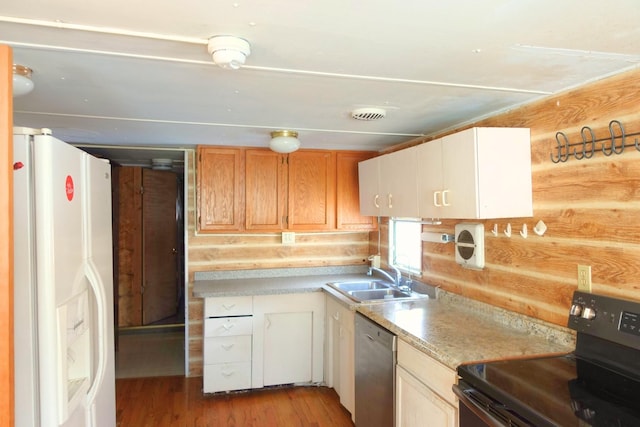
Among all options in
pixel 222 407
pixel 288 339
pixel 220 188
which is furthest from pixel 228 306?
pixel 220 188

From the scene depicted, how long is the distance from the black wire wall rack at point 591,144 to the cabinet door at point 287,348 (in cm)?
217

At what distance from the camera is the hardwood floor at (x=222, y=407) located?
9.16 feet

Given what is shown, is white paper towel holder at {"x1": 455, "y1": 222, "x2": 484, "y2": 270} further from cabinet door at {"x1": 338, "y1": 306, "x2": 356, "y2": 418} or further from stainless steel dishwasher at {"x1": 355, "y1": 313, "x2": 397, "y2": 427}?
cabinet door at {"x1": 338, "y1": 306, "x2": 356, "y2": 418}

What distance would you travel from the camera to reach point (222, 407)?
3.00m

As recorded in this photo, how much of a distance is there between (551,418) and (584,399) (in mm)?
212

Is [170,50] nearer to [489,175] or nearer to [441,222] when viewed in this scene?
[489,175]

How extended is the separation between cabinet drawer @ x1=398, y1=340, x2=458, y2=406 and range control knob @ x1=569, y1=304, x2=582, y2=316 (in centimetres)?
56

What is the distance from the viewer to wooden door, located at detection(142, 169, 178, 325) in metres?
4.71

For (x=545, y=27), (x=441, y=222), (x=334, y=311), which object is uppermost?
(x=545, y=27)

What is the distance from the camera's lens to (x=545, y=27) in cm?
121

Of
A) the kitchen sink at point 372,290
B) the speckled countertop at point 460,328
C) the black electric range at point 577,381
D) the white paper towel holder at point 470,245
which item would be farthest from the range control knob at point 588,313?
the kitchen sink at point 372,290

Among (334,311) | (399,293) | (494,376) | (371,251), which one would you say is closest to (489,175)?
(494,376)

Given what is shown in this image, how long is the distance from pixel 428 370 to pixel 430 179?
1031 millimetres

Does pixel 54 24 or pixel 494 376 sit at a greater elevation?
pixel 54 24
